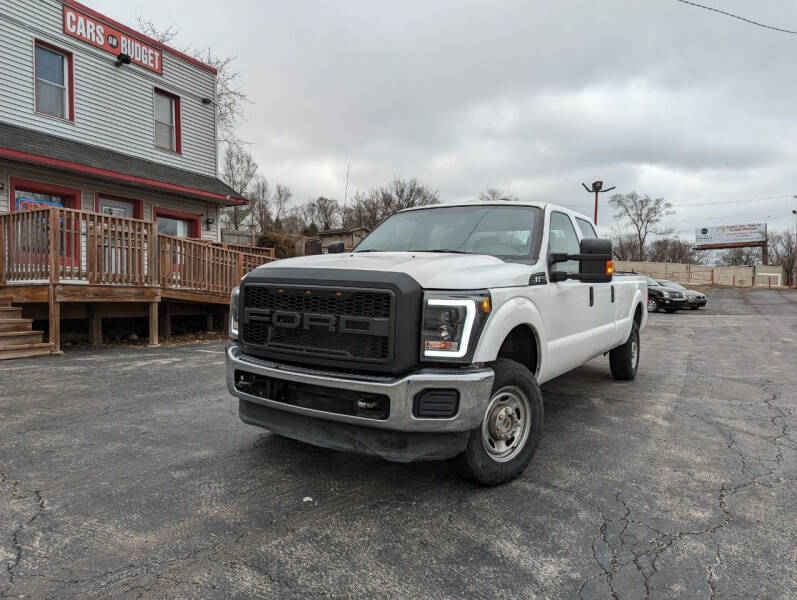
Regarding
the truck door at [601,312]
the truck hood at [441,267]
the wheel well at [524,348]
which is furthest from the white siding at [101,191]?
the wheel well at [524,348]

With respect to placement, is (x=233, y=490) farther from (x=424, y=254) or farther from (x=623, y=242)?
(x=623, y=242)

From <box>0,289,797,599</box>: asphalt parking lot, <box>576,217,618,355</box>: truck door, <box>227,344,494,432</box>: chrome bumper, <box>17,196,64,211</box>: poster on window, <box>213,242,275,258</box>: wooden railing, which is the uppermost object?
<box>17,196,64,211</box>: poster on window

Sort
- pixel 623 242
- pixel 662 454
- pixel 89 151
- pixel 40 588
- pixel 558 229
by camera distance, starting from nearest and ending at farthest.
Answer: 1. pixel 40 588
2. pixel 662 454
3. pixel 558 229
4. pixel 89 151
5. pixel 623 242

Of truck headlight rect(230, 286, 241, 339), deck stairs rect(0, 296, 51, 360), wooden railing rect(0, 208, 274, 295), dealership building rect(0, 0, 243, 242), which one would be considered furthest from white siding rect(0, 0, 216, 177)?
truck headlight rect(230, 286, 241, 339)

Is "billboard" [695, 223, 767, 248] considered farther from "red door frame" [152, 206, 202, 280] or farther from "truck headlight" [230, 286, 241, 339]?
"truck headlight" [230, 286, 241, 339]

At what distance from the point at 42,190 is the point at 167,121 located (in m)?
4.44

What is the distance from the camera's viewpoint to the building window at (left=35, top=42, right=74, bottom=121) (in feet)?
38.4

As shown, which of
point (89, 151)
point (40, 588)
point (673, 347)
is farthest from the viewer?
point (89, 151)

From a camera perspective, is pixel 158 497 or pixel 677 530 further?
pixel 158 497

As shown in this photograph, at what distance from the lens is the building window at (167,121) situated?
14289mm

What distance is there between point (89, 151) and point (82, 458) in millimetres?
10744

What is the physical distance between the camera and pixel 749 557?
247 cm

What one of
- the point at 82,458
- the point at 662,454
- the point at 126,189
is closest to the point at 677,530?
the point at 662,454

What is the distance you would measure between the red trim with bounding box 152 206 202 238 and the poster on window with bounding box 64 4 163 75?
3.80 metres
